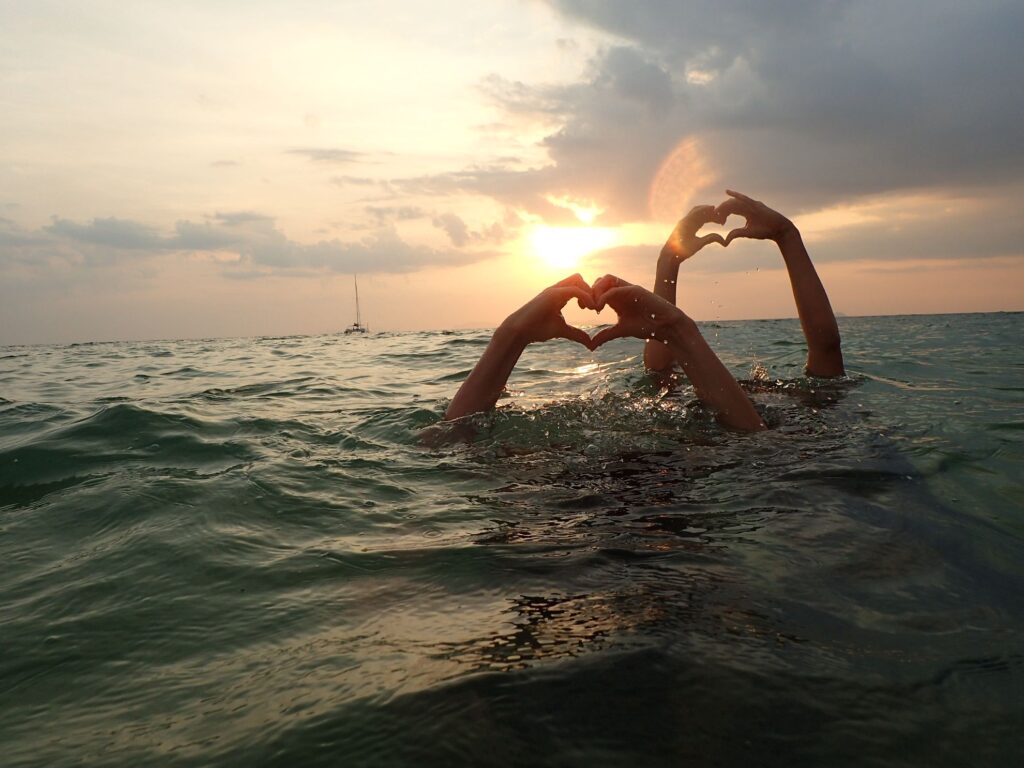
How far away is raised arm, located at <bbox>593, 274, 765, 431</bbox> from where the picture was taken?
3951 mm

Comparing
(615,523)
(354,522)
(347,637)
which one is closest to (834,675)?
(615,523)

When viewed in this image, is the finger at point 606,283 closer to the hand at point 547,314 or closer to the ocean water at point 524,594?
the hand at point 547,314

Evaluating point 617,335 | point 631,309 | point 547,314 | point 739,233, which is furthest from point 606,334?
point 739,233

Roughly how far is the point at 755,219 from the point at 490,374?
262cm

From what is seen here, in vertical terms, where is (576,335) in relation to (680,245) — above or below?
below

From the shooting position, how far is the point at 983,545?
2.72 m

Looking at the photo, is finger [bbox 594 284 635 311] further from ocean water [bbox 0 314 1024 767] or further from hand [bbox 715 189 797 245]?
hand [bbox 715 189 797 245]

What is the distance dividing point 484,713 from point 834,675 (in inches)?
40.4

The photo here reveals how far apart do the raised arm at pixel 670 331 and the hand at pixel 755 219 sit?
1.47 meters

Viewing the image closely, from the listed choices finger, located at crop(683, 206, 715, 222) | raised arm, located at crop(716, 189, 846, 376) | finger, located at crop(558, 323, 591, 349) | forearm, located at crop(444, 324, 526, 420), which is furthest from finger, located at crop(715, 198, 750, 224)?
forearm, located at crop(444, 324, 526, 420)

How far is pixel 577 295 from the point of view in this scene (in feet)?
13.4

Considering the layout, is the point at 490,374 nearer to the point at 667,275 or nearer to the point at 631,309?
the point at 631,309

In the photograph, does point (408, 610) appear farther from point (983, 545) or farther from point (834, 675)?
point (983, 545)

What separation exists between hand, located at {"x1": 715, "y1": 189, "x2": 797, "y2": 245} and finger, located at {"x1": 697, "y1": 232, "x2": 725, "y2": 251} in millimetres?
73
